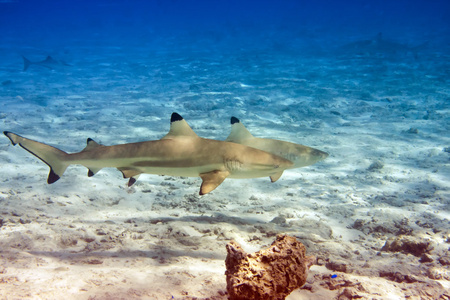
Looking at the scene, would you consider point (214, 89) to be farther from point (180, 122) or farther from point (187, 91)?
point (180, 122)

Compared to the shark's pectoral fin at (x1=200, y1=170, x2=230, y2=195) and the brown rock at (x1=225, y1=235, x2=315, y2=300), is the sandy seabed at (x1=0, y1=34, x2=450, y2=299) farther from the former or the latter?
the shark's pectoral fin at (x1=200, y1=170, x2=230, y2=195)

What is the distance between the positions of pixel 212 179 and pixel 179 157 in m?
0.55

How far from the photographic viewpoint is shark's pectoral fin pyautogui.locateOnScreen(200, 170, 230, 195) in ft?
11.6

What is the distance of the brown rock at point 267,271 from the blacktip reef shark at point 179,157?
1.50 m

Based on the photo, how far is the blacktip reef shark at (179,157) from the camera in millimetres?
3754

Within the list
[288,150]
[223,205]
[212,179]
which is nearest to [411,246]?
[288,150]

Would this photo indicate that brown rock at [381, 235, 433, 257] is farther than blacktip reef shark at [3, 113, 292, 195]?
No

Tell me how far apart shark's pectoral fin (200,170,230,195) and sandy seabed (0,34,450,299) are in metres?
0.78

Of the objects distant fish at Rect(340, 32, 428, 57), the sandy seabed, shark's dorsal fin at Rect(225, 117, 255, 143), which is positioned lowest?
the sandy seabed

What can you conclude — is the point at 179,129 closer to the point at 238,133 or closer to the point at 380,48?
the point at 238,133

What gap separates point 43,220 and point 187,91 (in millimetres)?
13137

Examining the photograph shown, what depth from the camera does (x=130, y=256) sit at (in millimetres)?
3211

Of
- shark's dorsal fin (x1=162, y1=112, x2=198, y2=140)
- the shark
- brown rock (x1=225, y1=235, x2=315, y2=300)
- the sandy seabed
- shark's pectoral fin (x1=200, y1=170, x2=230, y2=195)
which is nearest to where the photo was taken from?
brown rock (x1=225, y1=235, x2=315, y2=300)

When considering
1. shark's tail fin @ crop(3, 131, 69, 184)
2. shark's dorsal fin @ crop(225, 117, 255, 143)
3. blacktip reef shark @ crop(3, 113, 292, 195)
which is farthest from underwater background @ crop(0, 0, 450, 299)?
shark's dorsal fin @ crop(225, 117, 255, 143)
